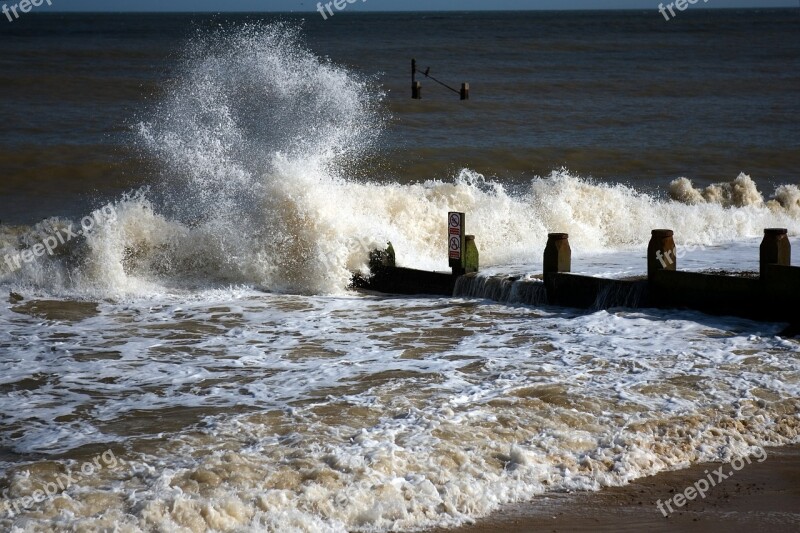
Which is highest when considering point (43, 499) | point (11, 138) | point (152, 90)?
point (152, 90)

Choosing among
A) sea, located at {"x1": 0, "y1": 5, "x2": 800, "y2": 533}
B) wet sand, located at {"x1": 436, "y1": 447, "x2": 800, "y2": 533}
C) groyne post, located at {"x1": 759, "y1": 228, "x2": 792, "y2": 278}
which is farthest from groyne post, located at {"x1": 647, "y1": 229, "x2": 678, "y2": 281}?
wet sand, located at {"x1": 436, "y1": 447, "x2": 800, "y2": 533}

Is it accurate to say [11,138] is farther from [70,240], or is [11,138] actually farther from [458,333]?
[458,333]

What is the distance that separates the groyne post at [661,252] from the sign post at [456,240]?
2318 mm

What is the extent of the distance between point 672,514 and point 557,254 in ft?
18.2

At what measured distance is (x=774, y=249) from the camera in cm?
1040

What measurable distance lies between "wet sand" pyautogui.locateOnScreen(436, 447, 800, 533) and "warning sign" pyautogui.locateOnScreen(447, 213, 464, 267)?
5760mm

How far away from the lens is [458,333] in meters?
10.8

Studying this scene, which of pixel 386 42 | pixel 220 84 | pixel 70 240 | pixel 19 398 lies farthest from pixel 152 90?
pixel 386 42

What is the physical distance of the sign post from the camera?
12469mm

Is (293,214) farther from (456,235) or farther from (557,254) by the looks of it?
(557,254)

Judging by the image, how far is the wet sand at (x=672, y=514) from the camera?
630cm

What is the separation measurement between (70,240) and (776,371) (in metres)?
9.47

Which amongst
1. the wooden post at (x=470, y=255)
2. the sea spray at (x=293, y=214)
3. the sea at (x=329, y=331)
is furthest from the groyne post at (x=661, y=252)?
the sea spray at (x=293, y=214)

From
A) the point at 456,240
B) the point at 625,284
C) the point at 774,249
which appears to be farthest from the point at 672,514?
the point at 456,240
